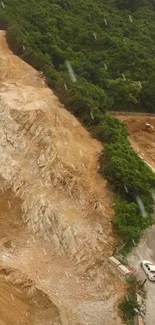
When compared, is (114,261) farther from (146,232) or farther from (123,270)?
(146,232)

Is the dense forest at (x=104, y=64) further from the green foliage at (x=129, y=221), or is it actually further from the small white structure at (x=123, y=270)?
the small white structure at (x=123, y=270)

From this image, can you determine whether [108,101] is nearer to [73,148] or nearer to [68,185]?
[73,148]

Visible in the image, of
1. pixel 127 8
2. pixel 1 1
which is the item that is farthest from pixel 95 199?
pixel 127 8

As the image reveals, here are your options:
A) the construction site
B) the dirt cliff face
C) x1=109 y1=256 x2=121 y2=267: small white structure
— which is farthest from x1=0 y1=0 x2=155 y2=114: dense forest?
x1=109 y1=256 x2=121 y2=267: small white structure

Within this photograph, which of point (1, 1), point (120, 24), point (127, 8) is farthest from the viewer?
point (127, 8)

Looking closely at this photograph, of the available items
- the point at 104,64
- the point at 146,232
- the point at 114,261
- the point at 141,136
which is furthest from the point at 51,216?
the point at 104,64

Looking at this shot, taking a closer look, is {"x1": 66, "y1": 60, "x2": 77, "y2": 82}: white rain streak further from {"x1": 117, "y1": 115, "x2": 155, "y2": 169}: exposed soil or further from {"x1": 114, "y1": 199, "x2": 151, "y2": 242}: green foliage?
{"x1": 114, "y1": 199, "x2": 151, "y2": 242}: green foliage
